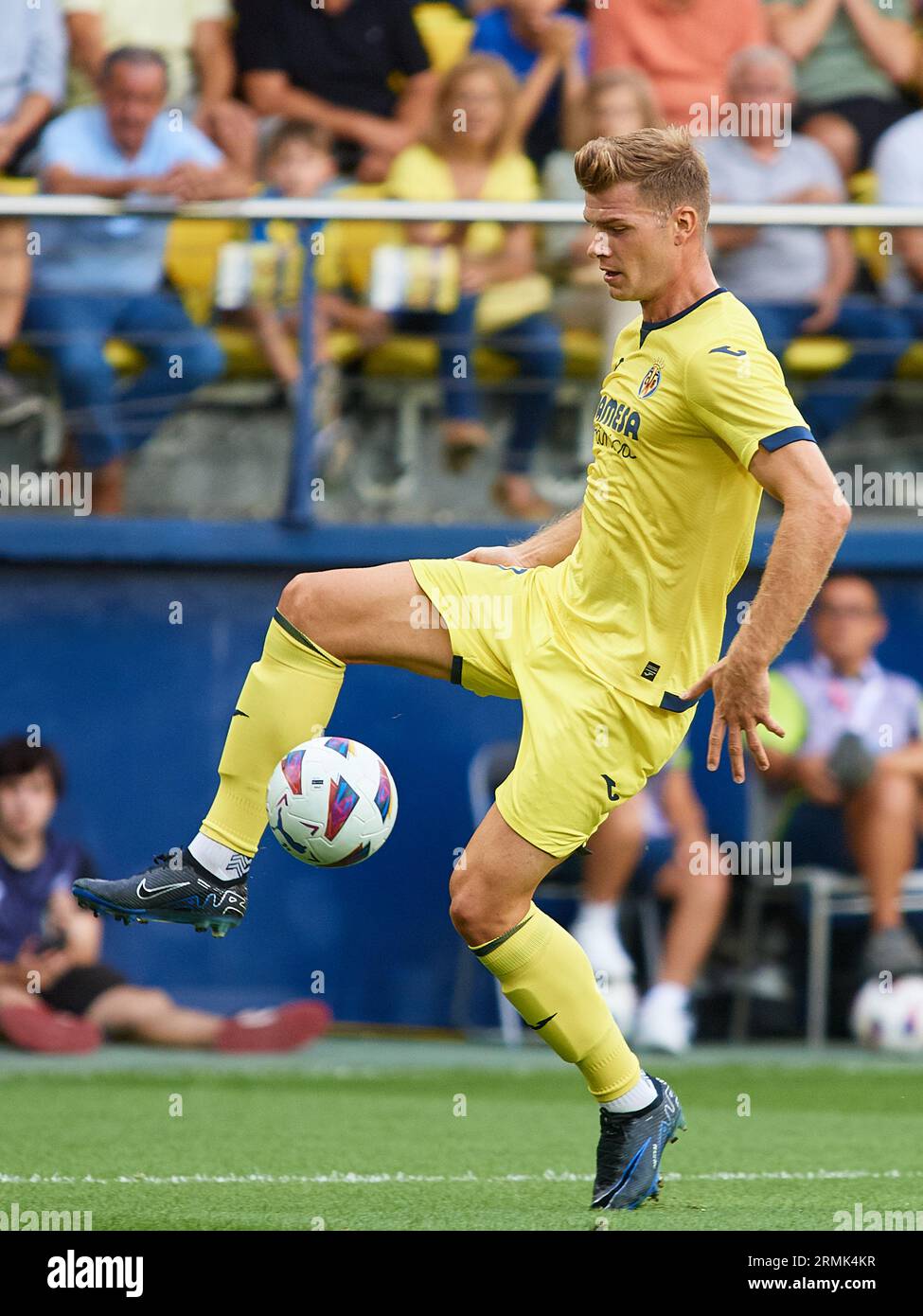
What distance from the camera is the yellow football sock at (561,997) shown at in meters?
5.00

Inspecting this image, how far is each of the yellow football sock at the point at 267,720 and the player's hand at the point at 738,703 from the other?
1.04m

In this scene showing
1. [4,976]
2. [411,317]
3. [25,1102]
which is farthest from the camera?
[411,317]

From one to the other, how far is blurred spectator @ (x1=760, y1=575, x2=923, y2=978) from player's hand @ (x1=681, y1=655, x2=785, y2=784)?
15.0 ft

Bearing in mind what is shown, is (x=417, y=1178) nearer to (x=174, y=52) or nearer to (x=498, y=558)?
(x=498, y=558)

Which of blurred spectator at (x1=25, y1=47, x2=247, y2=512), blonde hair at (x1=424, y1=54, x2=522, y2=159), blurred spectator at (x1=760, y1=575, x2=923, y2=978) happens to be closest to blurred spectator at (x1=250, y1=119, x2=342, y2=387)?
blurred spectator at (x1=25, y1=47, x2=247, y2=512)

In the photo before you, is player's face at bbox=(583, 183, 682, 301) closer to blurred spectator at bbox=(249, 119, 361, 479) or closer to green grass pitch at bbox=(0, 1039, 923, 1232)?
green grass pitch at bbox=(0, 1039, 923, 1232)

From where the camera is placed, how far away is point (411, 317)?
923 centimetres

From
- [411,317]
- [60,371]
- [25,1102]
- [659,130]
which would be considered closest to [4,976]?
[25,1102]

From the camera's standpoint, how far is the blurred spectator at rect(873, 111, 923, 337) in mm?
9453

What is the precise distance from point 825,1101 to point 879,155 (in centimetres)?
458

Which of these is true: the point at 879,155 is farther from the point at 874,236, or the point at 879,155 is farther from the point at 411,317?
the point at 411,317

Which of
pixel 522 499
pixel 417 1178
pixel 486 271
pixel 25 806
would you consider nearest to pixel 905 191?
pixel 486 271

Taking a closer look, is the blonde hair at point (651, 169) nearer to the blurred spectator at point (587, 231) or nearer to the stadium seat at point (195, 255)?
the blurred spectator at point (587, 231)

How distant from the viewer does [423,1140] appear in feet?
21.7
